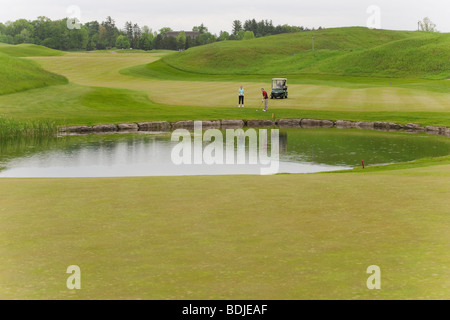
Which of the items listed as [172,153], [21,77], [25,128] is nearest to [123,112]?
[25,128]

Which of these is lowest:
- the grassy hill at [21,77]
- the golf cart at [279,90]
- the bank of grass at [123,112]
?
the bank of grass at [123,112]

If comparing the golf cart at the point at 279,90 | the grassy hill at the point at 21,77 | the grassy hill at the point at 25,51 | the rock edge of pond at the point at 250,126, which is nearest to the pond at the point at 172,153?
the rock edge of pond at the point at 250,126

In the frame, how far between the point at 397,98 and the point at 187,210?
5622 cm

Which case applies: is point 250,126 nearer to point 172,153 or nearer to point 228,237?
point 172,153

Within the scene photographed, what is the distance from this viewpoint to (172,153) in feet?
122

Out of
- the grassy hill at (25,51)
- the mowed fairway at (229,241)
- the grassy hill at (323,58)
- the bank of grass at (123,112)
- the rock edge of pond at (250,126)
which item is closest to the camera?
the mowed fairway at (229,241)

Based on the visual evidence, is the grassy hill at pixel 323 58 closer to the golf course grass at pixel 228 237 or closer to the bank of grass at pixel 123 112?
the bank of grass at pixel 123 112

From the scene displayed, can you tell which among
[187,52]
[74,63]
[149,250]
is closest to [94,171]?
[149,250]

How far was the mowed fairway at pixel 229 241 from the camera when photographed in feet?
27.7

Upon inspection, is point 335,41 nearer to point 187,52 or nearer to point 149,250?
point 187,52

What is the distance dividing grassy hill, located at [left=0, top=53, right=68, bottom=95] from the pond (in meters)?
24.4

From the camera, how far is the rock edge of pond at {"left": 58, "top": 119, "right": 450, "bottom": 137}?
4978cm

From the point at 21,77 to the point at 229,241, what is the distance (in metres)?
65.5

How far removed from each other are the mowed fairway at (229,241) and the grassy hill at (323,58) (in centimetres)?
10695
